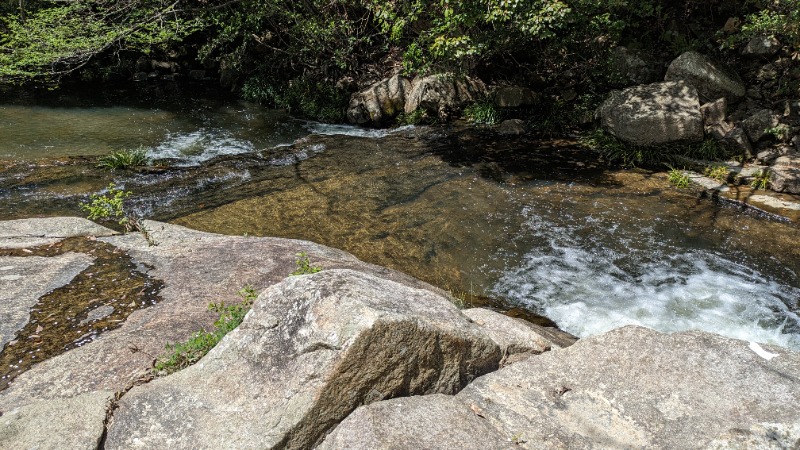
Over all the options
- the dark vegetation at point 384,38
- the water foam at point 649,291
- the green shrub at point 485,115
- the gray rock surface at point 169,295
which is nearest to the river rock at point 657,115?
the dark vegetation at point 384,38

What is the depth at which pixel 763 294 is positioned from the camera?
21.8 ft

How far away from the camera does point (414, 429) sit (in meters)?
3.04

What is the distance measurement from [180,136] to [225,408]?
11234 millimetres

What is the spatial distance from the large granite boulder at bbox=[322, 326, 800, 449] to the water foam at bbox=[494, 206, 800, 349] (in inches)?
89.7

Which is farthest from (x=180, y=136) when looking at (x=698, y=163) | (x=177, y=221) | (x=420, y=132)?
(x=698, y=163)

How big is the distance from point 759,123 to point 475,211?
6.56 m

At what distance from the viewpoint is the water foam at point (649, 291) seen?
6.16 m

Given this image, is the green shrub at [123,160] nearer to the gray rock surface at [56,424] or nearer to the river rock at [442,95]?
the river rock at [442,95]

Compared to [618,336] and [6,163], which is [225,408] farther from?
[6,163]

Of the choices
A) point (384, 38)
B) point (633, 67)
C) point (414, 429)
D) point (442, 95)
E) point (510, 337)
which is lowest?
point (510, 337)

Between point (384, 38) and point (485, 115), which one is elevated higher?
point (384, 38)

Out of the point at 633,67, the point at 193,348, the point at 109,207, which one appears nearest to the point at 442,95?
the point at 633,67

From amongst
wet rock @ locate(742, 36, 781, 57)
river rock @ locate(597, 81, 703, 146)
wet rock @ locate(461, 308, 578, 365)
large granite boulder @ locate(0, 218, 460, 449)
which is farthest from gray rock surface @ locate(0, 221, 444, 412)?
wet rock @ locate(742, 36, 781, 57)

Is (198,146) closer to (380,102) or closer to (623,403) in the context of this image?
(380,102)
